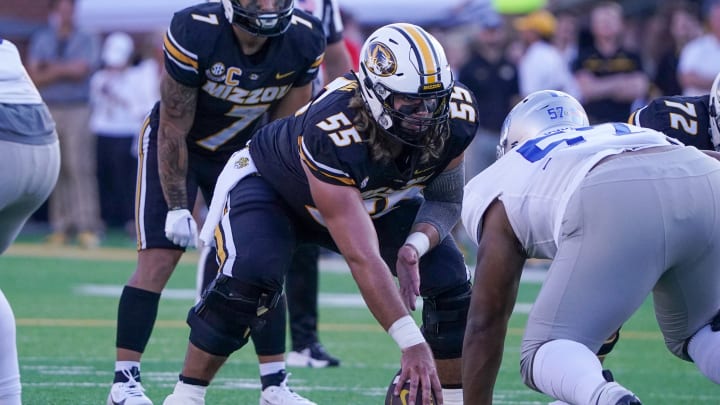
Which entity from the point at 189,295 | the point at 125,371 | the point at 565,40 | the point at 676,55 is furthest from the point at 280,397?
the point at 565,40

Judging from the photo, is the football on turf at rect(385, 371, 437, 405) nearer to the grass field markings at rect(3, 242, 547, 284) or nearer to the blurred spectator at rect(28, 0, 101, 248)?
the grass field markings at rect(3, 242, 547, 284)

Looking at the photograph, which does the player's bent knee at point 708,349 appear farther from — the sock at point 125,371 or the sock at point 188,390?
the sock at point 125,371

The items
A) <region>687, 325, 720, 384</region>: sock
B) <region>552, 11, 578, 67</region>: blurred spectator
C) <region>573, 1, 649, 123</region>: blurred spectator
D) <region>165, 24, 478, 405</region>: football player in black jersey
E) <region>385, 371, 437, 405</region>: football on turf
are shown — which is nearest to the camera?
<region>687, 325, 720, 384</region>: sock

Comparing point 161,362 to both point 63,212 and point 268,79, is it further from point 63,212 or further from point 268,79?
point 63,212

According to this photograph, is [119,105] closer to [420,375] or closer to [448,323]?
[448,323]

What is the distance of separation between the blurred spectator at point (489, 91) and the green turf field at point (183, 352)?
169 centimetres

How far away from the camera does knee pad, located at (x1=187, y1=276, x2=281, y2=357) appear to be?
453 cm

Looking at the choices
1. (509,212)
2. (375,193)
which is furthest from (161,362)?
(509,212)

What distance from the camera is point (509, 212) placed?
3.86 metres

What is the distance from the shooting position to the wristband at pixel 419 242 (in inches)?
177

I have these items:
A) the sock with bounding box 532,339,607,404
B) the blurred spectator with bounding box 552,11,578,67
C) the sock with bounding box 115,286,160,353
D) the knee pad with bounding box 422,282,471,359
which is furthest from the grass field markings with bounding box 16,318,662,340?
the blurred spectator with bounding box 552,11,578,67

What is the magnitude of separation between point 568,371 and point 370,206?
134cm

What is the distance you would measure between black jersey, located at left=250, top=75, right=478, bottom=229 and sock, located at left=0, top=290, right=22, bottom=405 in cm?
112

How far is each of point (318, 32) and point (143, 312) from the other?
56.1 inches
